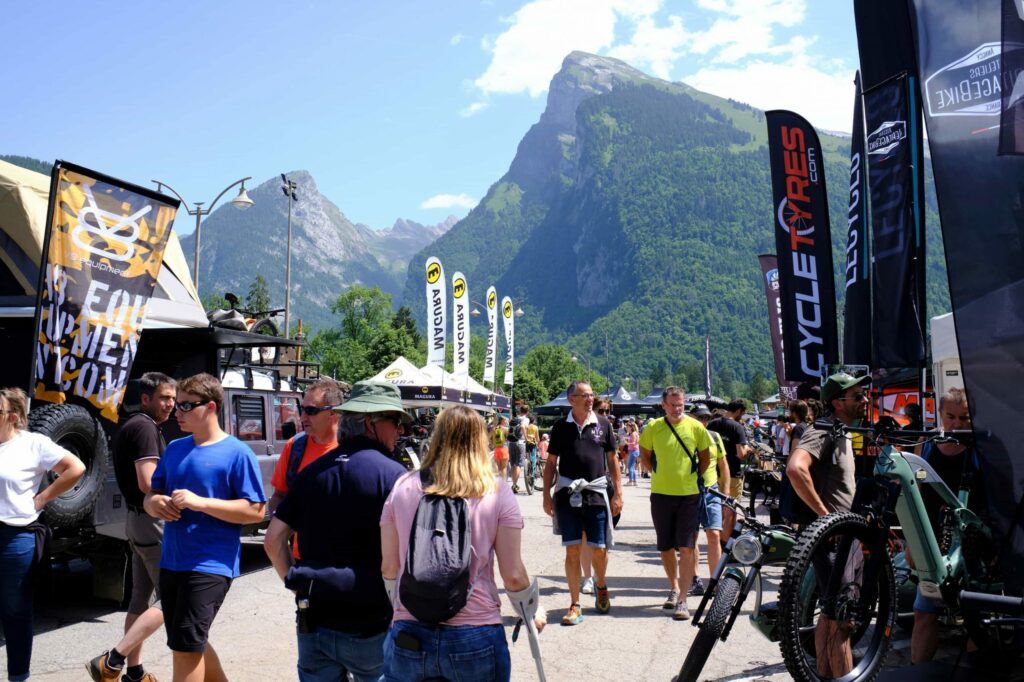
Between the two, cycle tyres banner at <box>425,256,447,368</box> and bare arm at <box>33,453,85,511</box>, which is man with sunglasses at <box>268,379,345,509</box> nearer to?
bare arm at <box>33,453,85,511</box>

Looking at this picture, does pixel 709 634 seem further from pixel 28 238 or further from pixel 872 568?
pixel 28 238

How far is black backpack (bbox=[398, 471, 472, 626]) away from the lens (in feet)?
9.87

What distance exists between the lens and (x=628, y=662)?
19.2 feet

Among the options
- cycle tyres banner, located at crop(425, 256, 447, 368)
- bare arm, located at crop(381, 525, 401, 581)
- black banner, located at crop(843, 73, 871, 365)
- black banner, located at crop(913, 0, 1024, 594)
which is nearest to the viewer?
bare arm, located at crop(381, 525, 401, 581)

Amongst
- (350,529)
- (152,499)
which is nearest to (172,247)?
(152,499)

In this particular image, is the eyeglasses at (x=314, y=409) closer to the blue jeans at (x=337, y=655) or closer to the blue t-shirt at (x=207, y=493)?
the blue t-shirt at (x=207, y=493)

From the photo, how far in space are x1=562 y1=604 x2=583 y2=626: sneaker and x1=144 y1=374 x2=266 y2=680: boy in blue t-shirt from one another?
3.19 metres

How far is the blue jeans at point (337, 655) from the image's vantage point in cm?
341

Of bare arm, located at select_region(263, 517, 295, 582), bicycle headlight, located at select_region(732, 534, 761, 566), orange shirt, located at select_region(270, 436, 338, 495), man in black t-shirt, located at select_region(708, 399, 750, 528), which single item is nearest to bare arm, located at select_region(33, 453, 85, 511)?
orange shirt, located at select_region(270, 436, 338, 495)

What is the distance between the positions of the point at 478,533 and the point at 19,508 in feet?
10.5

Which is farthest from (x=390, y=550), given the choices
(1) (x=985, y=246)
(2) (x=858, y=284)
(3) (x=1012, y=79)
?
(2) (x=858, y=284)

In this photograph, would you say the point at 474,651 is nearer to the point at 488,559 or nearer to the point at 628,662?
the point at 488,559

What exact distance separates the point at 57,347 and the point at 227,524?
329cm

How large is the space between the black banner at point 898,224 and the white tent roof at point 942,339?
339cm
